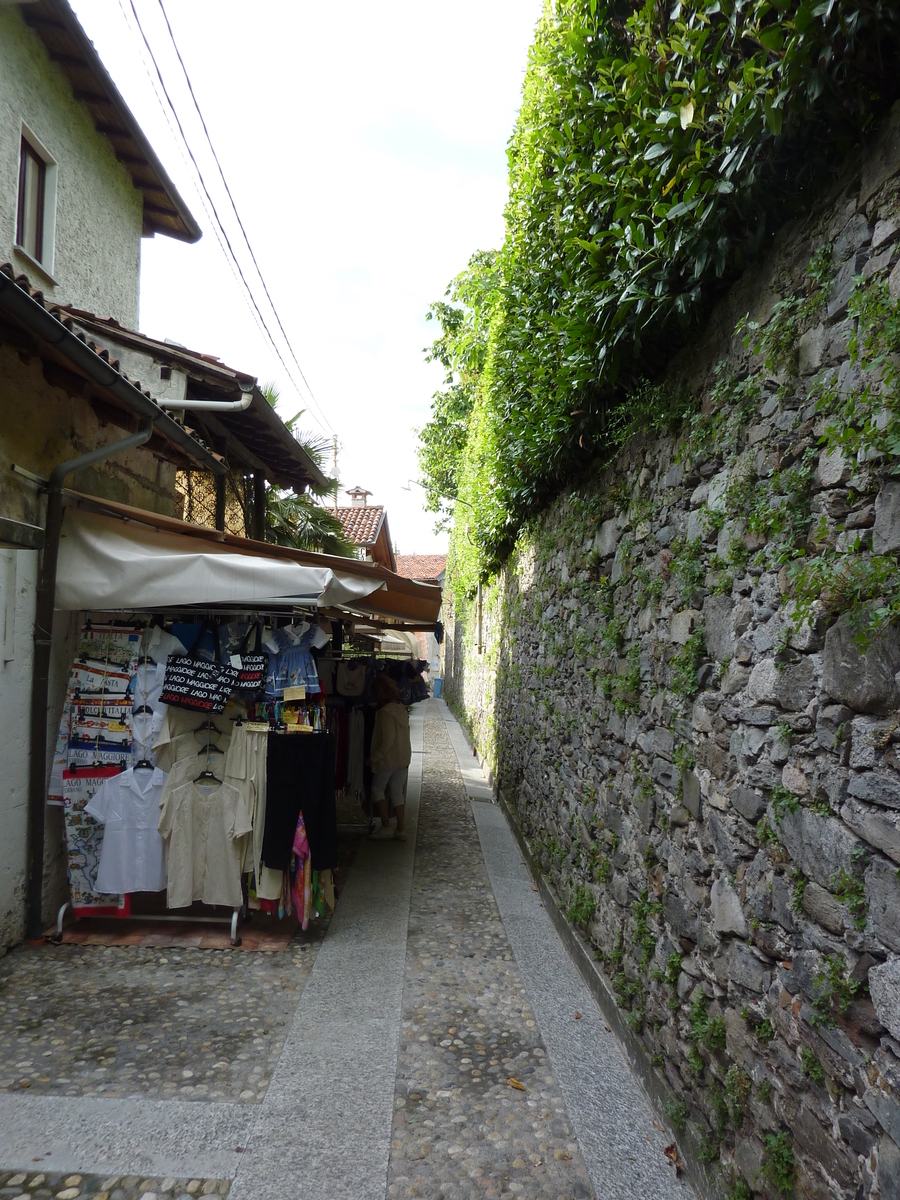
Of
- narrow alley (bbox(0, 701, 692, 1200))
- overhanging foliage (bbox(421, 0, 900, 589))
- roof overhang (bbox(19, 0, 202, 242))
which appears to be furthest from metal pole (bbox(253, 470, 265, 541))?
narrow alley (bbox(0, 701, 692, 1200))

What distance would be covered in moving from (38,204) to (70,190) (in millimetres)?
471

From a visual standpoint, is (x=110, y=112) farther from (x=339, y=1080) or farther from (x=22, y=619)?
(x=339, y=1080)

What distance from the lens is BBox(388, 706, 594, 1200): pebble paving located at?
104 inches

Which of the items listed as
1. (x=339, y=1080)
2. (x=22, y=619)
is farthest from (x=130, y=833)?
(x=339, y=1080)

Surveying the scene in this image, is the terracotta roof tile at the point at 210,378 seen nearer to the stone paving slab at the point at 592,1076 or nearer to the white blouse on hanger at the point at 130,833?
the white blouse on hanger at the point at 130,833

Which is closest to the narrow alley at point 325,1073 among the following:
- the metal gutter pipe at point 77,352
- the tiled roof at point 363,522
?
the metal gutter pipe at point 77,352

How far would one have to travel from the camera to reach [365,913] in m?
5.23

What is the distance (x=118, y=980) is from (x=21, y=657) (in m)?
1.85

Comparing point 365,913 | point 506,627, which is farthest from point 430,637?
point 365,913

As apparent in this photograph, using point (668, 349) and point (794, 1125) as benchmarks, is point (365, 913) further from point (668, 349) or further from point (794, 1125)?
point (668, 349)

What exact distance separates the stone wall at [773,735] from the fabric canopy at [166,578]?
192 centimetres

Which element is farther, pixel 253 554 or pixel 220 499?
pixel 220 499

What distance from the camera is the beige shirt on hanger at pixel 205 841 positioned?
15.0ft

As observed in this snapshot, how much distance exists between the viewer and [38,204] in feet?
23.7
